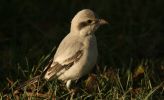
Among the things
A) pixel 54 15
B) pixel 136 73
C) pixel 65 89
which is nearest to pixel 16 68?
pixel 65 89

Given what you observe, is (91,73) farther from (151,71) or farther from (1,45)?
(1,45)

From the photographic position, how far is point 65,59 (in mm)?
8445

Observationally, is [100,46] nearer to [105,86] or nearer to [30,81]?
[105,86]

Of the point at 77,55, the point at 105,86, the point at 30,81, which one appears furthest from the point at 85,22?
the point at 30,81

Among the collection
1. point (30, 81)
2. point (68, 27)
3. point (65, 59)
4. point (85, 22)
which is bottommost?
point (68, 27)

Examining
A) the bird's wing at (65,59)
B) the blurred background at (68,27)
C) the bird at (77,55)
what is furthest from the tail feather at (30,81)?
the blurred background at (68,27)

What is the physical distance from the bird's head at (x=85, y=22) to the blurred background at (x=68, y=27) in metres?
0.92

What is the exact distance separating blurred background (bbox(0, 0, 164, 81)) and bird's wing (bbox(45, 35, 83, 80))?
2.30 feet

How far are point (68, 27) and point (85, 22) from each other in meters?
2.18

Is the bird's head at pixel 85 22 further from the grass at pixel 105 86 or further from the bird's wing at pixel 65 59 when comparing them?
the grass at pixel 105 86

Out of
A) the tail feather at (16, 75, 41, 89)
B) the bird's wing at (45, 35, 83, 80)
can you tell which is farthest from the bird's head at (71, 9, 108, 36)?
the tail feather at (16, 75, 41, 89)

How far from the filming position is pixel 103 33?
34.2ft

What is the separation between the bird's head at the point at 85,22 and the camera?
28.1 feet

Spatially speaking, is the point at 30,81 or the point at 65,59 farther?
the point at 65,59
